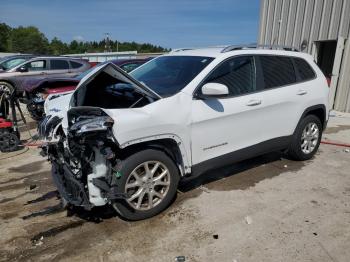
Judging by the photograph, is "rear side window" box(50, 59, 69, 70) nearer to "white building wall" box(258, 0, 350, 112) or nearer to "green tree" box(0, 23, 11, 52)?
"white building wall" box(258, 0, 350, 112)

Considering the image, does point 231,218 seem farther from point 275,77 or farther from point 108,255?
point 275,77

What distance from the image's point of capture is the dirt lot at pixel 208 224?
306cm

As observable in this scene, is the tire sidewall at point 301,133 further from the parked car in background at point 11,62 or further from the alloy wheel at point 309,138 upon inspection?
the parked car in background at point 11,62

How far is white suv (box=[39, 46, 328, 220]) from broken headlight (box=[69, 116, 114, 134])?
0.4 inches

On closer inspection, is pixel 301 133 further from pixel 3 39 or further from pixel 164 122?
pixel 3 39

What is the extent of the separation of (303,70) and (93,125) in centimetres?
363

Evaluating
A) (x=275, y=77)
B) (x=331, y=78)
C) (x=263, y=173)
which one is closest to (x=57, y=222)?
(x=263, y=173)

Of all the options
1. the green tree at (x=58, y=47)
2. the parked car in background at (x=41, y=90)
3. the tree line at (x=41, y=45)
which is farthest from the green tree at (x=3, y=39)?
the parked car in background at (x=41, y=90)

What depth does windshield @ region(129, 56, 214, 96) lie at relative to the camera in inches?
153

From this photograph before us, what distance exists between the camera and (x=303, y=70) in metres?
5.14

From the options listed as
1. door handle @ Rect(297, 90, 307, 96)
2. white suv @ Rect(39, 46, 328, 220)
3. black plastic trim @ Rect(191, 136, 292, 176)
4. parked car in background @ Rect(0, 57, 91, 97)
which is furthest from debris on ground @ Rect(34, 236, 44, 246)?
parked car in background @ Rect(0, 57, 91, 97)

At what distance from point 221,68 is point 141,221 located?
81.8 inches

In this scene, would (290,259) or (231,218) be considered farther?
(231,218)

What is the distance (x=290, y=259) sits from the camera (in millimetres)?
2951
